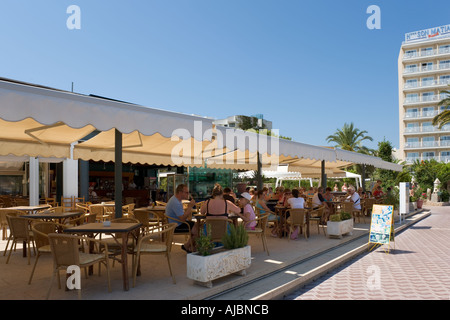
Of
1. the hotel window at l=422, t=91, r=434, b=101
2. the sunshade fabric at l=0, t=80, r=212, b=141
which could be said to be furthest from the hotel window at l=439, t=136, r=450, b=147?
the sunshade fabric at l=0, t=80, r=212, b=141

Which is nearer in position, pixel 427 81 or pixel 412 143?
pixel 427 81

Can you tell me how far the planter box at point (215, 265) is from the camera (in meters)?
4.20

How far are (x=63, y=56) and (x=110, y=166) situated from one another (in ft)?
35.5

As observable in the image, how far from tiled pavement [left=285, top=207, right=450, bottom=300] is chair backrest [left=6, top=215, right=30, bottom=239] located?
14.5 feet

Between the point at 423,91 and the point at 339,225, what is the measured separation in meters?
55.7

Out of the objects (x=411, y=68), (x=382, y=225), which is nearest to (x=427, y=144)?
(x=411, y=68)

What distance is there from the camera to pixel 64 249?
387cm

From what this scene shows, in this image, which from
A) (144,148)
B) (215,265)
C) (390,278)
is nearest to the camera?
(215,265)

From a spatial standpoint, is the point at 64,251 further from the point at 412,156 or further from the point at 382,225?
the point at 412,156

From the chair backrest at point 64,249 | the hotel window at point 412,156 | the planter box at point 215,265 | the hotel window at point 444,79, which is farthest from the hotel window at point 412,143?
the chair backrest at point 64,249

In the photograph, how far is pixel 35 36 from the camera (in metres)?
8.80

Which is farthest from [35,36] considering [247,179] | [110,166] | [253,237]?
[247,179]

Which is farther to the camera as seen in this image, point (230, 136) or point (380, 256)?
point (380, 256)
